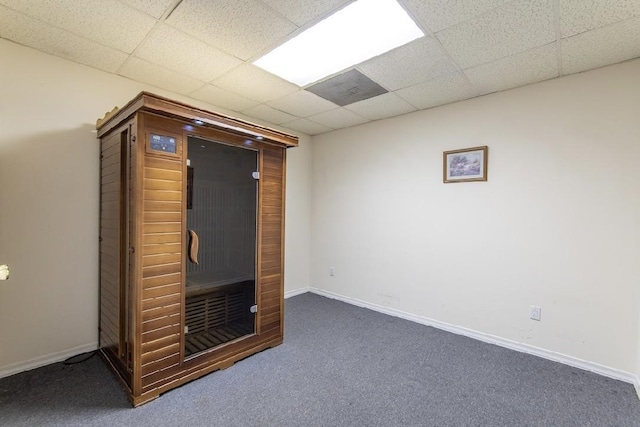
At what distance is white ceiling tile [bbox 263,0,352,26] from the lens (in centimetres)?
170

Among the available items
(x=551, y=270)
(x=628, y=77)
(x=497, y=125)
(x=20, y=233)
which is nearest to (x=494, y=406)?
(x=551, y=270)

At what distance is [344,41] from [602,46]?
5.95ft

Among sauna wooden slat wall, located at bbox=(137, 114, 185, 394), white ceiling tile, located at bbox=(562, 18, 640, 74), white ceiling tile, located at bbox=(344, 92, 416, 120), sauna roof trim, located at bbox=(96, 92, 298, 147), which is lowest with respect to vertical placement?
sauna wooden slat wall, located at bbox=(137, 114, 185, 394)

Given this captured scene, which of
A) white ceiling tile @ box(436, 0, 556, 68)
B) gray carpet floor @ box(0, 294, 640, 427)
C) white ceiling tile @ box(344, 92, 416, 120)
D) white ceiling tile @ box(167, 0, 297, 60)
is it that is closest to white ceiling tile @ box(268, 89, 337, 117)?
white ceiling tile @ box(344, 92, 416, 120)

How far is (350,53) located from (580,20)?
1444mm

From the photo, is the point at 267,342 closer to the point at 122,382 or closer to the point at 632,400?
the point at 122,382

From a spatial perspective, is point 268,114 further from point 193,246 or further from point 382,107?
point 193,246

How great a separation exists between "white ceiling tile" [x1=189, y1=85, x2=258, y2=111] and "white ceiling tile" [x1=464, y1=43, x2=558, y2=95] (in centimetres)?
222

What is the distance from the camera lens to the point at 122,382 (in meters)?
2.06

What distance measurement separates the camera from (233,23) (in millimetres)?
1898

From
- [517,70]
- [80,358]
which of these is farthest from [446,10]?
[80,358]

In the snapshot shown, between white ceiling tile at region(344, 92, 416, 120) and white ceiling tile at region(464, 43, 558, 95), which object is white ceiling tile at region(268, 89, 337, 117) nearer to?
white ceiling tile at region(344, 92, 416, 120)

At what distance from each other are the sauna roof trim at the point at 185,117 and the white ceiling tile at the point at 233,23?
19.9 inches

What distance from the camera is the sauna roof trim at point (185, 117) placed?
185cm
